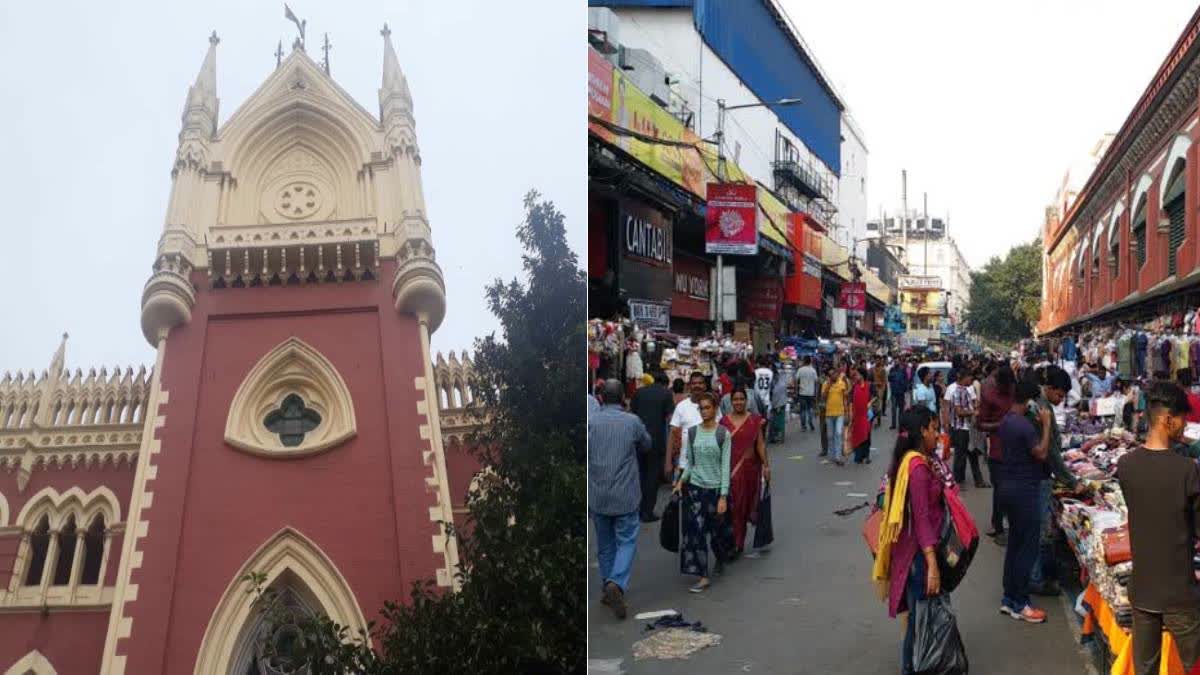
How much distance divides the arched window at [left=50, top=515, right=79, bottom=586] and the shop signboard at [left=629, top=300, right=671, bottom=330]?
6932mm

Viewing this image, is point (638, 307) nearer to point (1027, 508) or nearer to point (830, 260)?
point (1027, 508)

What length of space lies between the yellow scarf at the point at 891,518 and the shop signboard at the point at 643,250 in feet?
22.7

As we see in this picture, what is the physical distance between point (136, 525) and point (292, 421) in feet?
1.86

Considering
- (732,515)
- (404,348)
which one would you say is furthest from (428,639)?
(732,515)

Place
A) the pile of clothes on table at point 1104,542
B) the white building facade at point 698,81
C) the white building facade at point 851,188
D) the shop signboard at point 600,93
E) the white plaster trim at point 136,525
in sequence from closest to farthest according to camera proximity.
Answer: the white plaster trim at point 136,525, the pile of clothes on table at point 1104,542, the shop signboard at point 600,93, the white building facade at point 698,81, the white building facade at point 851,188

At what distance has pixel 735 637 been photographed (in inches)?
206

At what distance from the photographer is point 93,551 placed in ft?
11.0

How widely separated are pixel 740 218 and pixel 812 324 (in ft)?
58.4

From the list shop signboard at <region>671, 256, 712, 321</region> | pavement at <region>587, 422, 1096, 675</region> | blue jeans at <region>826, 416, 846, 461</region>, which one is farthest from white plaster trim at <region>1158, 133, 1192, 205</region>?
shop signboard at <region>671, 256, 712, 321</region>

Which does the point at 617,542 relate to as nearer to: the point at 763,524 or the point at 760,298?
the point at 763,524

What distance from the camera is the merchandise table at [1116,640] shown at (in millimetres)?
3658

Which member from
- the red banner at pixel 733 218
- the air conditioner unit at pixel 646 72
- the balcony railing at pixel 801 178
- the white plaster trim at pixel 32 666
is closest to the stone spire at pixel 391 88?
the white plaster trim at pixel 32 666

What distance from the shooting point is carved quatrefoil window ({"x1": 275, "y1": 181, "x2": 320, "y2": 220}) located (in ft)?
11.9

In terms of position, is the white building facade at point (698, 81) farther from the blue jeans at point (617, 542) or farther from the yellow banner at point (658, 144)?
the blue jeans at point (617, 542)
